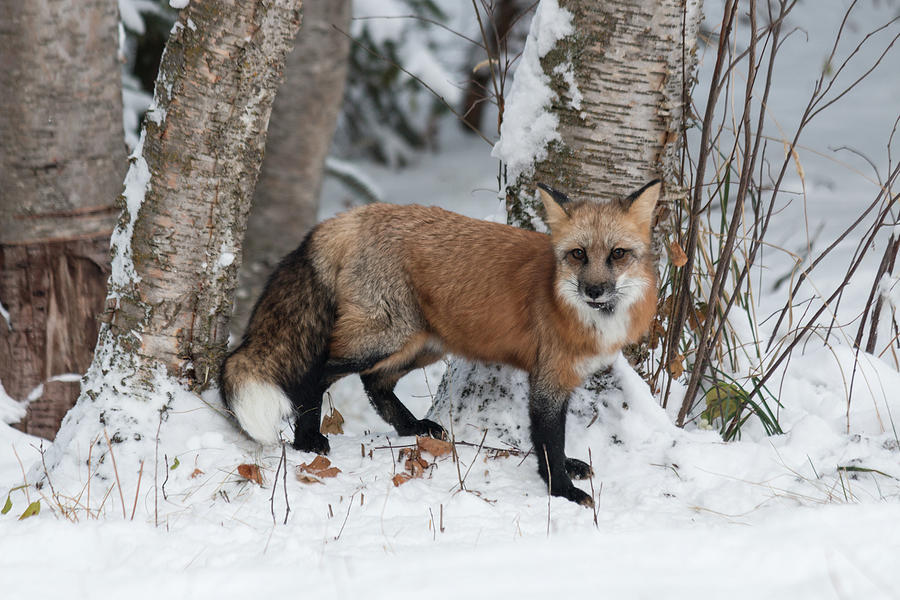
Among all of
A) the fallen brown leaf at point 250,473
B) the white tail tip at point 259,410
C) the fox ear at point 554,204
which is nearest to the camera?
the fallen brown leaf at point 250,473

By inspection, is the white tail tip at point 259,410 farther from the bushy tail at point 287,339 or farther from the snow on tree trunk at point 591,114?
the snow on tree trunk at point 591,114

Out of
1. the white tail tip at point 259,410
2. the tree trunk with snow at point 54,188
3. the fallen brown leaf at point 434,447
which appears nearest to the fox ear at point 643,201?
the fallen brown leaf at point 434,447

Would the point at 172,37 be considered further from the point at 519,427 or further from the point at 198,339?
the point at 519,427

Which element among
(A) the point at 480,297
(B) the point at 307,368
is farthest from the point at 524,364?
(B) the point at 307,368

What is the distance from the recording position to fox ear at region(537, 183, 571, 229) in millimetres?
3441

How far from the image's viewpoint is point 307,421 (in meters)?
3.91

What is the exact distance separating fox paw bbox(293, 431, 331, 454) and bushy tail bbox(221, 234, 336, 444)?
0.14 m

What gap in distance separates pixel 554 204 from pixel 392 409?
5.11ft

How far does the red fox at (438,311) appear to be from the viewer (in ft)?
11.4

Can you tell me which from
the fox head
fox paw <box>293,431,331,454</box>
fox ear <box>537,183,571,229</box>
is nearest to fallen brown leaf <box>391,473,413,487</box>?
fox paw <box>293,431,331,454</box>

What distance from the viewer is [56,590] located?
95.3 inches

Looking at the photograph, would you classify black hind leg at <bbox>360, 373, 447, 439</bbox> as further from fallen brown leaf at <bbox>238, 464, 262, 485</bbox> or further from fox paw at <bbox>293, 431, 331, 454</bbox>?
fallen brown leaf at <bbox>238, 464, 262, 485</bbox>

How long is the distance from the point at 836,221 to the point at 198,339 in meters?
6.85

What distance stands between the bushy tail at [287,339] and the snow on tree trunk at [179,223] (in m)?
0.23
